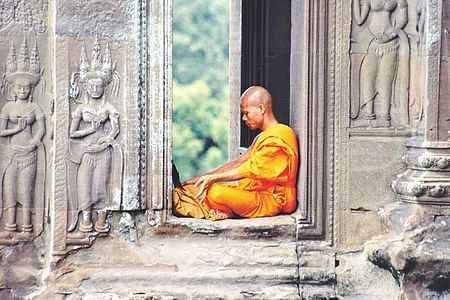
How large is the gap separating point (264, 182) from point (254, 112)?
0.55m

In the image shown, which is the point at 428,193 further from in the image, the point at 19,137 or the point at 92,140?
the point at 19,137

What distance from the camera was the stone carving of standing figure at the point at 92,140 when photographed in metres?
5.73

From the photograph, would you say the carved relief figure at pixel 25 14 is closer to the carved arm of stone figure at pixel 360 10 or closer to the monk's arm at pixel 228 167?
the monk's arm at pixel 228 167

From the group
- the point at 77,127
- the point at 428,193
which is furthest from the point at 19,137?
the point at 428,193

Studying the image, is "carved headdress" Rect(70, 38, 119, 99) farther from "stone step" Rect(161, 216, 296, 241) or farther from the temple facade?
"stone step" Rect(161, 216, 296, 241)

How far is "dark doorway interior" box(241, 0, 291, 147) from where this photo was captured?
24.1ft

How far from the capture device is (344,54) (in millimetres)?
5961

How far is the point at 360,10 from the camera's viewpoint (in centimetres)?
598

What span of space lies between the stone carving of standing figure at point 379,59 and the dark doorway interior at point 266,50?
1348 millimetres

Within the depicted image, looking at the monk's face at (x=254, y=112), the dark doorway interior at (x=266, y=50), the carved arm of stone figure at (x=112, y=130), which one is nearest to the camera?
the carved arm of stone figure at (x=112, y=130)

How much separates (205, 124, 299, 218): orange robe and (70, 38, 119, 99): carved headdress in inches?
42.7

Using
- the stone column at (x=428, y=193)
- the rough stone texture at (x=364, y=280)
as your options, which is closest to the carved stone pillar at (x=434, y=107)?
the stone column at (x=428, y=193)

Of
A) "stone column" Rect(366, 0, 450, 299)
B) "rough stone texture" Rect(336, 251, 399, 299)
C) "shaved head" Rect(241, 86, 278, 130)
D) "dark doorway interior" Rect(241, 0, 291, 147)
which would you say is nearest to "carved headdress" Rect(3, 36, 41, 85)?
"shaved head" Rect(241, 86, 278, 130)

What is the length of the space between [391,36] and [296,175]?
1164mm
